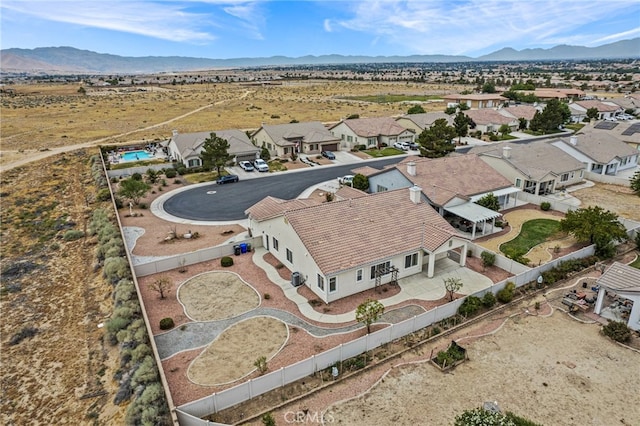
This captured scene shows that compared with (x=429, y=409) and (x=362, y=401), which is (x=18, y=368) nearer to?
(x=362, y=401)

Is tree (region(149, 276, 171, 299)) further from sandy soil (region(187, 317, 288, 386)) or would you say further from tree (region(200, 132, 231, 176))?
tree (region(200, 132, 231, 176))

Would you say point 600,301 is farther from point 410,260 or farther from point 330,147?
point 330,147

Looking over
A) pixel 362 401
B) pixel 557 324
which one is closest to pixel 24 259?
pixel 362 401

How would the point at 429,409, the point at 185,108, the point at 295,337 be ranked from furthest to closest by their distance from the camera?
the point at 185,108 → the point at 295,337 → the point at 429,409

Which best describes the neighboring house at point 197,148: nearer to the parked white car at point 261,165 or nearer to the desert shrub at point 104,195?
the parked white car at point 261,165

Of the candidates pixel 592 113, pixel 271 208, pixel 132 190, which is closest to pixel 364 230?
pixel 271 208

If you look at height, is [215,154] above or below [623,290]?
above
